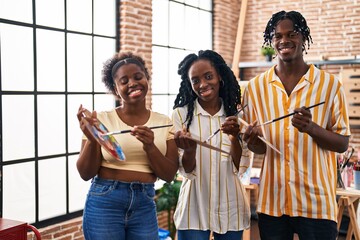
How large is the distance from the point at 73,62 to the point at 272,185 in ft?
7.87

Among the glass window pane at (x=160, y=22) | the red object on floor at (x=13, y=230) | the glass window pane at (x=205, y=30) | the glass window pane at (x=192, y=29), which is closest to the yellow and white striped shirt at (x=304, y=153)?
the red object on floor at (x=13, y=230)

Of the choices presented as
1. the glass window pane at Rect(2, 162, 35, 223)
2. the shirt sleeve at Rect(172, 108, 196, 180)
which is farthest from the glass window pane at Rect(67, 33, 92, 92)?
the shirt sleeve at Rect(172, 108, 196, 180)

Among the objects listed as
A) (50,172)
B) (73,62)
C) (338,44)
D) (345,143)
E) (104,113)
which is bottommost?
(50,172)

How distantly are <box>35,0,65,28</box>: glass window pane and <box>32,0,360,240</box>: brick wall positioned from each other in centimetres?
73

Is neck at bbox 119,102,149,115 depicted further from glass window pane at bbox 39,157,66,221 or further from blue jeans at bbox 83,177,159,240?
glass window pane at bbox 39,157,66,221

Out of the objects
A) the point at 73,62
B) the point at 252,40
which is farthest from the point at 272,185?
the point at 252,40

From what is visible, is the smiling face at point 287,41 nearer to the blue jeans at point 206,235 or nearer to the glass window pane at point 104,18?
the blue jeans at point 206,235

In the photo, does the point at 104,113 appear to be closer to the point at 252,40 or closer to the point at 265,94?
the point at 265,94

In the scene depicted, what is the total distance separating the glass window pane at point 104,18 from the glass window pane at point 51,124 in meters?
0.81

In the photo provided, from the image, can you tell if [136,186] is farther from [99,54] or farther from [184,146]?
[99,54]

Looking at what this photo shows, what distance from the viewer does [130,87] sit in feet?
6.47

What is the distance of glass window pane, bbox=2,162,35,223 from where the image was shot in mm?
3348

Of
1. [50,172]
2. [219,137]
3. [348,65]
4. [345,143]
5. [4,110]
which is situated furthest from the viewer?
[348,65]

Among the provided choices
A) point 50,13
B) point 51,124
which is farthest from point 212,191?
point 50,13
